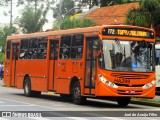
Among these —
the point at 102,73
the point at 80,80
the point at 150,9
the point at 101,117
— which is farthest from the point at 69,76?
the point at 150,9

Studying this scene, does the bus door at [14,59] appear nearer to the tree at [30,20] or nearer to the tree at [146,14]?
the tree at [146,14]

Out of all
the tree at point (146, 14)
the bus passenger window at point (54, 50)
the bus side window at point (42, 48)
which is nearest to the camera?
the bus passenger window at point (54, 50)

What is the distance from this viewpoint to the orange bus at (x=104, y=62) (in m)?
18.8

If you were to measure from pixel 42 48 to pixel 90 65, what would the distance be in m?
4.81

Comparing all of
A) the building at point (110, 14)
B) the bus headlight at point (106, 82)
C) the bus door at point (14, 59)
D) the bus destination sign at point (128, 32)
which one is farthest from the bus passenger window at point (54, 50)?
the building at point (110, 14)

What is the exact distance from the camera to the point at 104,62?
61.7ft

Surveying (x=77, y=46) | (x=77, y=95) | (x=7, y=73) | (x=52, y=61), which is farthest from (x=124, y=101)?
(x=7, y=73)

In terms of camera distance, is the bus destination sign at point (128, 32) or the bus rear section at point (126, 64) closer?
the bus rear section at point (126, 64)

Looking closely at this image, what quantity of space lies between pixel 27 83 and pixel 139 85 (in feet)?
25.5

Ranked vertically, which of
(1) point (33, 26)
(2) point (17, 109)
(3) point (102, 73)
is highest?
(1) point (33, 26)

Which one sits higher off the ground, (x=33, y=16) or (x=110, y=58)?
(x=33, y=16)

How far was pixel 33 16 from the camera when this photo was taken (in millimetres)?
60781

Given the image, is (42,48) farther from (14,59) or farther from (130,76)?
(130,76)

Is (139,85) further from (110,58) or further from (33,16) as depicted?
(33,16)
